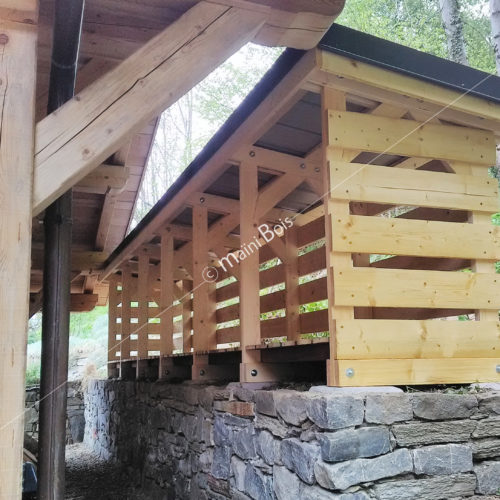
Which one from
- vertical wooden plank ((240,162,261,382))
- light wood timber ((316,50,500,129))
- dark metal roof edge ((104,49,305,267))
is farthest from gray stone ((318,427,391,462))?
dark metal roof edge ((104,49,305,267))

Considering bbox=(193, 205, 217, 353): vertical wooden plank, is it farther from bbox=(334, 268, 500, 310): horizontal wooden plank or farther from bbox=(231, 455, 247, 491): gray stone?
bbox=(334, 268, 500, 310): horizontal wooden plank

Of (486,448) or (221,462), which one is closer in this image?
(486,448)

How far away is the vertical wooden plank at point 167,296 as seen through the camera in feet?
21.0

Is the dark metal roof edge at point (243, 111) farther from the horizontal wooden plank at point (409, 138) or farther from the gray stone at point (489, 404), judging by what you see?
the gray stone at point (489, 404)

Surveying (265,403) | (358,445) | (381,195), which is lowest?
(358,445)

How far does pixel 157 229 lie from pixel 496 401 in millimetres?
4319

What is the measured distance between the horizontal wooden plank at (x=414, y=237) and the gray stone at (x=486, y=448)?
1.06m

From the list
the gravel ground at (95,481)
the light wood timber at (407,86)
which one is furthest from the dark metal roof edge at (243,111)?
the gravel ground at (95,481)

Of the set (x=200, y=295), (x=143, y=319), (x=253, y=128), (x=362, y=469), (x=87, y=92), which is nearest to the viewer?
(x=87, y=92)

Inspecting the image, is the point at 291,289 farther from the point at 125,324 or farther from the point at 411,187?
the point at 125,324

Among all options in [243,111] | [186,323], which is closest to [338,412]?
[243,111]

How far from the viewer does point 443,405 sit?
9.86 feet

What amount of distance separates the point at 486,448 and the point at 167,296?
160 inches

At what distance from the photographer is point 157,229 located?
6.55 meters
